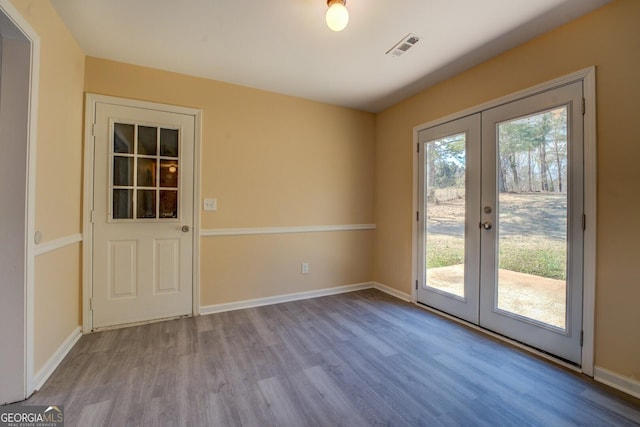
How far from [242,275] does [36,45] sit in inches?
94.5

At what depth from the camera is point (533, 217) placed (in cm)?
219

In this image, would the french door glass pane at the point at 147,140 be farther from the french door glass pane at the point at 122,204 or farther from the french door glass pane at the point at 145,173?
the french door glass pane at the point at 122,204

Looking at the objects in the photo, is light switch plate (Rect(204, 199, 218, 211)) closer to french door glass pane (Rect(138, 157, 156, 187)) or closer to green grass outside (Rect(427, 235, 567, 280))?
french door glass pane (Rect(138, 157, 156, 187))

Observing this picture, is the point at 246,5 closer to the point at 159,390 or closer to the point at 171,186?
the point at 171,186

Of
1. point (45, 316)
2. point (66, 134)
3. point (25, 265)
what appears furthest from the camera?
point (66, 134)

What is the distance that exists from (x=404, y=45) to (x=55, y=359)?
141 inches

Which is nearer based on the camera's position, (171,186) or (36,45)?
(36,45)

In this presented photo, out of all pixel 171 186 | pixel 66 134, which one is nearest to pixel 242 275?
pixel 171 186

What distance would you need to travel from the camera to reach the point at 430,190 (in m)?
3.10

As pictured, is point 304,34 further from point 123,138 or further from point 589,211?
point 589,211

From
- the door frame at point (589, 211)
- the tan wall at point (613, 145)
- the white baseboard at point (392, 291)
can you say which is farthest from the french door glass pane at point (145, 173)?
the door frame at point (589, 211)

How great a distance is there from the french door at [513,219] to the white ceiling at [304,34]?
570 millimetres

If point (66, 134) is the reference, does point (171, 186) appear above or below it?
below

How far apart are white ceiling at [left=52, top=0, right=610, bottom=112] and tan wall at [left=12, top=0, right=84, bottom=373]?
25 centimetres
